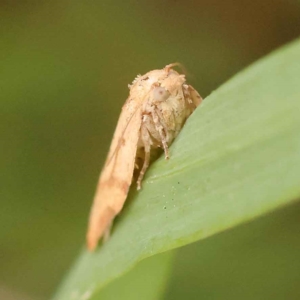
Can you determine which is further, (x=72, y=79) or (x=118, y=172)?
(x=72, y=79)

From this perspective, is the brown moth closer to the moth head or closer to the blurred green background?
the moth head

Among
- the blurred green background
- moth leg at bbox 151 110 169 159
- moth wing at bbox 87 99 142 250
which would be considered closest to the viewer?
moth leg at bbox 151 110 169 159

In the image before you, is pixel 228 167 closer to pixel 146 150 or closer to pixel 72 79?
pixel 146 150

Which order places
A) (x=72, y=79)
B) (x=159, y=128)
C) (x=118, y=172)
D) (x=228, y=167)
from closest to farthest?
(x=228, y=167) → (x=159, y=128) → (x=118, y=172) → (x=72, y=79)

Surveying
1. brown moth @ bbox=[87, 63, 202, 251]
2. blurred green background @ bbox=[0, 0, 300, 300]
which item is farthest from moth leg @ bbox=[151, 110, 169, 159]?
blurred green background @ bbox=[0, 0, 300, 300]

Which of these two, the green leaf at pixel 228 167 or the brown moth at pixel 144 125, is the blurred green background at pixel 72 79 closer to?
the brown moth at pixel 144 125

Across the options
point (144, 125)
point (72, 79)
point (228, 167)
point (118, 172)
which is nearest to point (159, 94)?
point (144, 125)
